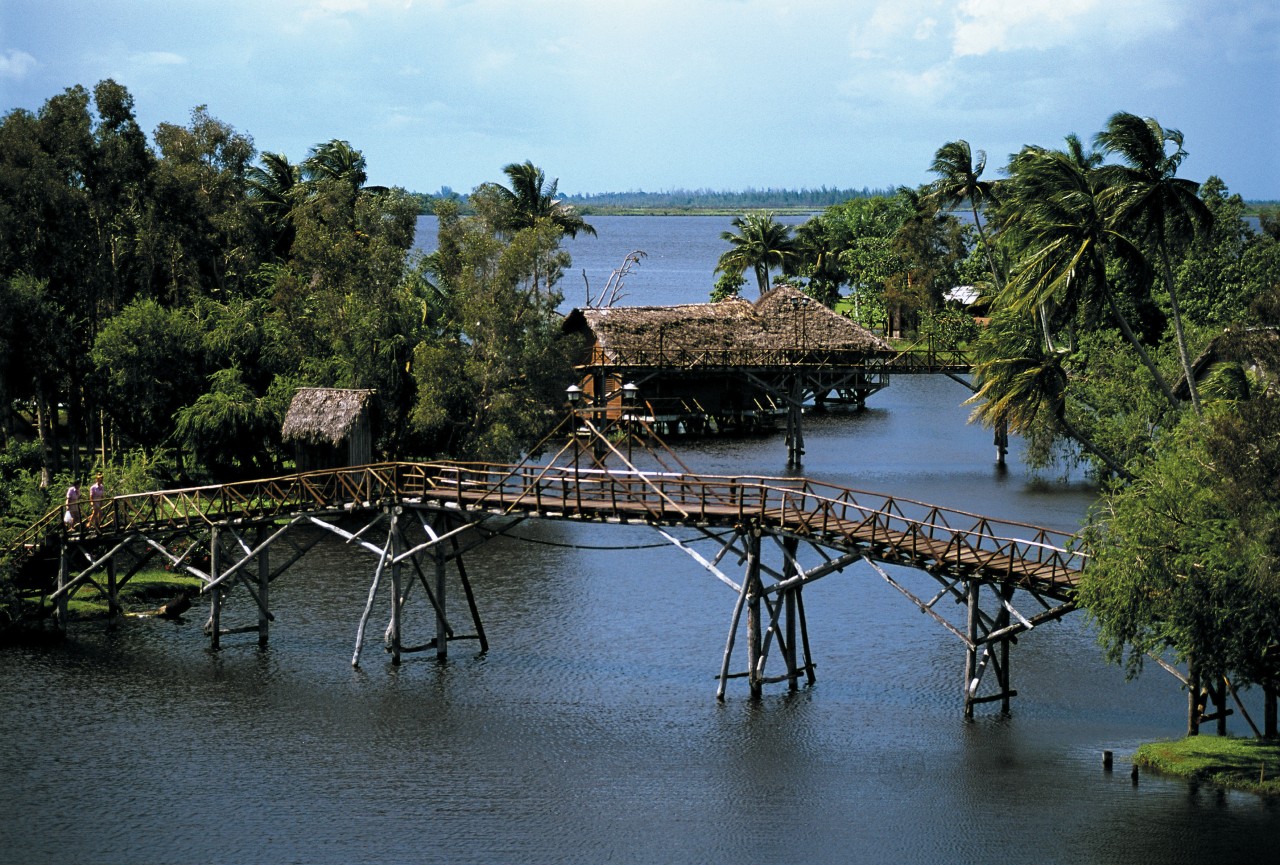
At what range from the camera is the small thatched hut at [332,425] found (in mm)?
56281

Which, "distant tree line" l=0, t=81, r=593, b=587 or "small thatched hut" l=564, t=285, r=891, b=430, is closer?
"distant tree line" l=0, t=81, r=593, b=587

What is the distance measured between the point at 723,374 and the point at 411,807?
5218cm

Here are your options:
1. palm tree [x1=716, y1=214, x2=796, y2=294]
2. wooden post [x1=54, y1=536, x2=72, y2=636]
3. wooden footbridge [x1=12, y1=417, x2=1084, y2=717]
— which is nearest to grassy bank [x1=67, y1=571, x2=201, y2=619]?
wooden footbridge [x1=12, y1=417, x2=1084, y2=717]

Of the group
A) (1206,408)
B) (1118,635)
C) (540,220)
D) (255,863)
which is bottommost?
(255,863)

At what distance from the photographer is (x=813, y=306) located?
265 feet

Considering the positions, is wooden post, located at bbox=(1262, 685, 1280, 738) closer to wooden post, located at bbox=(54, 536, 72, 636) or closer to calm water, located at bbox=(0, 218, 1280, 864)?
calm water, located at bbox=(0, 218, 1280, 864)

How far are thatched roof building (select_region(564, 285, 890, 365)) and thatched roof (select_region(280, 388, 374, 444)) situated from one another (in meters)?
20.9

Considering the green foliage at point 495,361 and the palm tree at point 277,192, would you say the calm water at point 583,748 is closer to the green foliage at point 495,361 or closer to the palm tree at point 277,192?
the green foliage at point 495,361

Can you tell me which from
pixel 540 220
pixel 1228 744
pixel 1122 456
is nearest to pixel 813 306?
pixel 540 220

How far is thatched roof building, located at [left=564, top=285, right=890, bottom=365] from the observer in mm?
77312

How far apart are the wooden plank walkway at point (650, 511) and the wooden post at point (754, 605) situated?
538 millimetres

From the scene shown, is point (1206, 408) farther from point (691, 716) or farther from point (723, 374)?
point (723, 374)

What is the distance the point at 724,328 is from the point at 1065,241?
3382cm

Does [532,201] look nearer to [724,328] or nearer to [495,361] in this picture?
[724,328]
